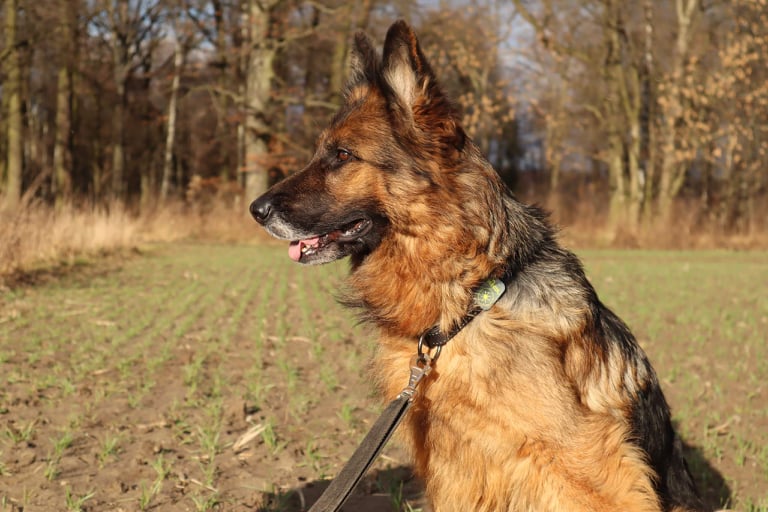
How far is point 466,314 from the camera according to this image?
285 cm

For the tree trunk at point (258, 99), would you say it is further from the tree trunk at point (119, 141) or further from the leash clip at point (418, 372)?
the leash clip at point (418, 372)

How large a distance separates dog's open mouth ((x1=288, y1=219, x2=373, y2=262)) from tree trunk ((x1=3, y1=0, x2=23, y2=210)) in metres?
18.6

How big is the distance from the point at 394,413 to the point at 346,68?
29.9 m

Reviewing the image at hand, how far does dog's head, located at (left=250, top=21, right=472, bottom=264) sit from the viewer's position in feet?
9.96

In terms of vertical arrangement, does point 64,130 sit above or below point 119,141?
above

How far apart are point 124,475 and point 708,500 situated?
364 centimetres

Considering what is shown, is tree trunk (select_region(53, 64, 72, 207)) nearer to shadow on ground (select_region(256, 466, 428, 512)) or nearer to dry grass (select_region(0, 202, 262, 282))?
dry grass (select_region(0, 202, 262, 282))

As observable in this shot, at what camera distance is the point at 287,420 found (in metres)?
5.16

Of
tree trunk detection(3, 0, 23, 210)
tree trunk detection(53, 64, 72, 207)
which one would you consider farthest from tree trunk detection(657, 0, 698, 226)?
tree trunk detection(3, 0, 23, 210)

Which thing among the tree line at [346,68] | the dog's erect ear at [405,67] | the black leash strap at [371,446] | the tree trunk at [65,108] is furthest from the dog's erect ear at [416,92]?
the tree trunk at [65,108]

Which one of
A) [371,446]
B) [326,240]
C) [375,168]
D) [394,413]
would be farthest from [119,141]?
[371,446]

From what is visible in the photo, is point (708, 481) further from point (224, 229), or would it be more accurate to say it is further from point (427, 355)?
point (224, 229)

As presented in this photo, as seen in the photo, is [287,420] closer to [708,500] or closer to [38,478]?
[38,478]

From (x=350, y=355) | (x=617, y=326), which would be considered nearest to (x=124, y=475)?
(x=617, y=326)
